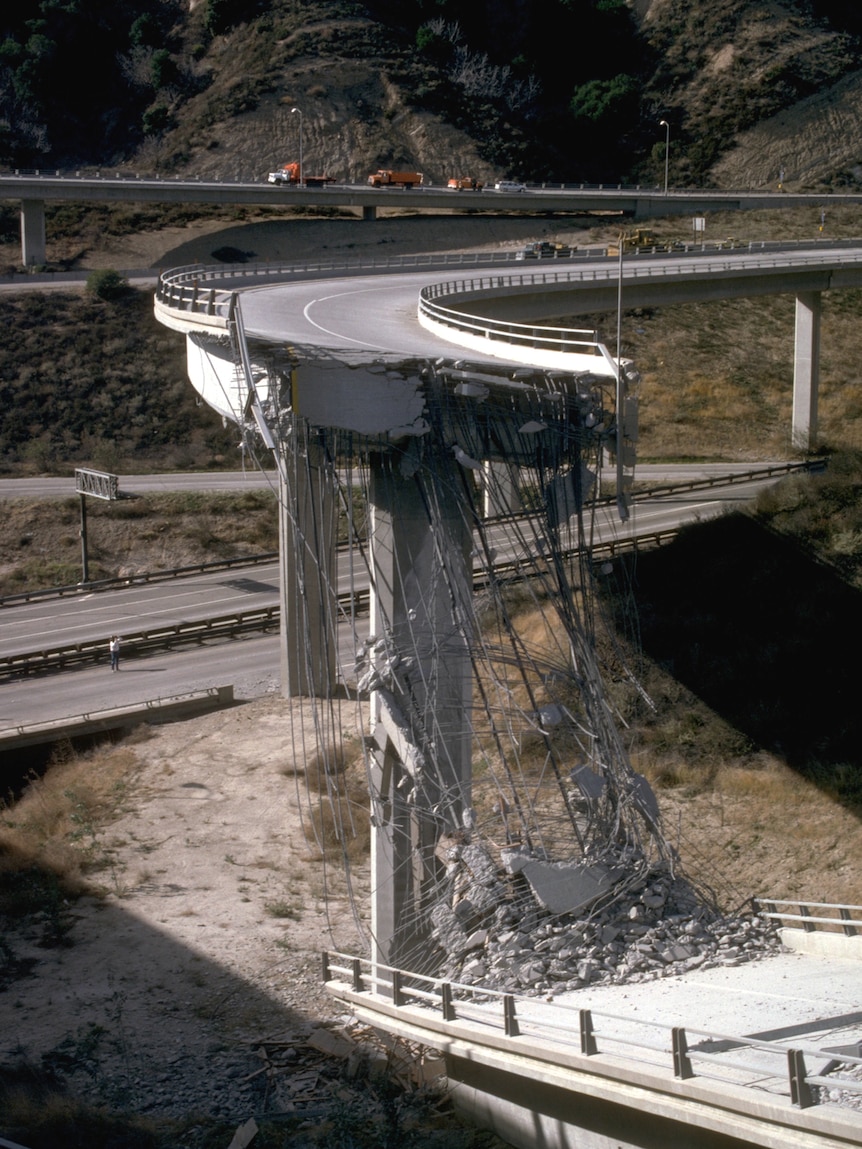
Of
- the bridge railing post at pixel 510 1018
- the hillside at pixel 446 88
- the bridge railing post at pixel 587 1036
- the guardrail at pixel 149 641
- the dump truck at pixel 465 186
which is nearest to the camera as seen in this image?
the bridge railing post at pixel 587 1036

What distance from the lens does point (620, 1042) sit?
465 inches

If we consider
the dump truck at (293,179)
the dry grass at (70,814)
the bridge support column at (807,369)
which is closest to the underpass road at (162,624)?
the dry grass at (70,814)

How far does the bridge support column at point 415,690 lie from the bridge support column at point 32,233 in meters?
53.5

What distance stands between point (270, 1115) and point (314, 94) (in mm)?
81023

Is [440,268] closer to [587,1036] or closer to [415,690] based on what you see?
[415,690]

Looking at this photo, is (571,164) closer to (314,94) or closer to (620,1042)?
(314,94)

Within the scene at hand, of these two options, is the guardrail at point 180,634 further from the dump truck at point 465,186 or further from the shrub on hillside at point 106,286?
the dump truck at point 465,186

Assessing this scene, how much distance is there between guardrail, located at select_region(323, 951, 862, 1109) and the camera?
10680mm

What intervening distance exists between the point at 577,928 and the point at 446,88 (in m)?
83.6

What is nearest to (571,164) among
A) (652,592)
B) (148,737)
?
(652,592)

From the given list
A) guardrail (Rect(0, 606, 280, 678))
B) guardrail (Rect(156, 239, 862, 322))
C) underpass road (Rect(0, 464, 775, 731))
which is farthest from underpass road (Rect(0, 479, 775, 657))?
guardrail (Rect(156, 239, 862, 322))

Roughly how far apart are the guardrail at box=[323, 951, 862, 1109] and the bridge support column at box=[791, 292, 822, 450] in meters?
36.1

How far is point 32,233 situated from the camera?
65875 millimetres

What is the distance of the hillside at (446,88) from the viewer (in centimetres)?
8650
